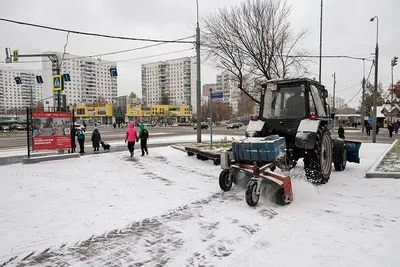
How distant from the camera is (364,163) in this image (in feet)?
33.6

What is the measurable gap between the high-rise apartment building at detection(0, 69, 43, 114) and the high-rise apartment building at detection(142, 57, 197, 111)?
42.2m

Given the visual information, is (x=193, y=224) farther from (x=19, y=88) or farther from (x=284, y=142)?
(x=19, y=88)

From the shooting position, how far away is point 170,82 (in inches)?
4414

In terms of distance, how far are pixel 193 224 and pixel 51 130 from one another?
10072 mm

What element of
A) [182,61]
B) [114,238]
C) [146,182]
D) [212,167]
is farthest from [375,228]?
[182,61]

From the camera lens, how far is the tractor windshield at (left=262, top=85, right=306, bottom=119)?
22.7 feet

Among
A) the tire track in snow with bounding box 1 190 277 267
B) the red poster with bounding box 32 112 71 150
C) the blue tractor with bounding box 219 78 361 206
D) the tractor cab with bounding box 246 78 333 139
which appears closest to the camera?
the tire track in snow with bounding box 1 190 277 267

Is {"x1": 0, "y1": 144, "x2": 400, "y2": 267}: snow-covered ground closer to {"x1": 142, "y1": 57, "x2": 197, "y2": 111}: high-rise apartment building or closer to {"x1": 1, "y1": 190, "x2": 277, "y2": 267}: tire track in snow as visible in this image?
{"x1": 1, "y1": 190, "x2": 277, "y2": 267}: tire track in snow

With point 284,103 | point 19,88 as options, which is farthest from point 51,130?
point 19,88

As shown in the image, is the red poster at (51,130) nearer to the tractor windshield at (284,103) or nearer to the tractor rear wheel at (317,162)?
the tractor windshield at (284,103)

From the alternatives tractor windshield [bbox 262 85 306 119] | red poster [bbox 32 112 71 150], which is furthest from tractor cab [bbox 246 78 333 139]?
red poster [bbox 32 112 71 150]

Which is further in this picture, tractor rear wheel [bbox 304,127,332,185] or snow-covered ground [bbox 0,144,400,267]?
tractor rear wheel [bbox 304,127,332,185]

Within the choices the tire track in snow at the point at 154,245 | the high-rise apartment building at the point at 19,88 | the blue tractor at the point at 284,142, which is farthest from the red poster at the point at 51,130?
the high-rise apartment building at the point at 19,88

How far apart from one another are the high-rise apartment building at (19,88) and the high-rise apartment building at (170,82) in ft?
139
